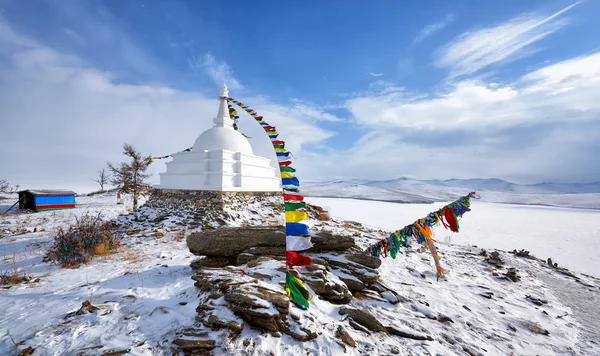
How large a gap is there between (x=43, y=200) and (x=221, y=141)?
17.3 meters

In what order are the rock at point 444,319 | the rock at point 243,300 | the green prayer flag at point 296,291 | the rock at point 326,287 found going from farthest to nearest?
1. the rock at point 444,319
2. the rock at point 326,287
3. the green prayer flag at point 296,291
4. the rock at point 243,300

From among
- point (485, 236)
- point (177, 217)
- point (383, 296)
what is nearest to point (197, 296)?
point (383, 296)

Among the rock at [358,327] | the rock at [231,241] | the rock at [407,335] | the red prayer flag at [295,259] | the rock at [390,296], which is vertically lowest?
the rock at [407,335]

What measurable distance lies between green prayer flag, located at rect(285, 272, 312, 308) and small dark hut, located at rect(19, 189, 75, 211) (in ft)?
86.4

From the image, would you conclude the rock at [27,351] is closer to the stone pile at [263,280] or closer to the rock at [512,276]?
the stone pile at [263,280]

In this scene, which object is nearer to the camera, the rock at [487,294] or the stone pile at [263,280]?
the stone pile at [263,280]

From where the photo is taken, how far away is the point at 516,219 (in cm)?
2683

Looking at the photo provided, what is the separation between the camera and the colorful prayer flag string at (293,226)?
4.39 metres

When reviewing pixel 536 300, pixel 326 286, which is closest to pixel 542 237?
pixel 536 300

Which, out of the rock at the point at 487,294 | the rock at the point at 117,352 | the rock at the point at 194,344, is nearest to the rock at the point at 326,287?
the rock at the point at 194,344

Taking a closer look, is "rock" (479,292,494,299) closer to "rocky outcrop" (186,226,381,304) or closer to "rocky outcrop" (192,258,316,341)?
"rocky outcrop" (186,226,381,304)

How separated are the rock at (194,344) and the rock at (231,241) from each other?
12.9ft

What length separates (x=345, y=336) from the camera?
13.8 ft

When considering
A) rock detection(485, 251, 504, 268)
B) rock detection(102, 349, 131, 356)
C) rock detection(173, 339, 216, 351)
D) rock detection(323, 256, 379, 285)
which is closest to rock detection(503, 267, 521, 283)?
rock detection(485, 251, 504, 268)
